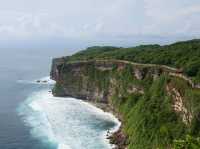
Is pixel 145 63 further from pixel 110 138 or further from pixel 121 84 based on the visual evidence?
pixel 110 138

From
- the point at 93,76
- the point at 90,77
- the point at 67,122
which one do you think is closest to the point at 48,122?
the point at 67,122

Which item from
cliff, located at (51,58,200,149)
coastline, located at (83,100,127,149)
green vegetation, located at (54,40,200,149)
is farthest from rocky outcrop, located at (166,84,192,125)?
coastline, located at (83,100,127,149)

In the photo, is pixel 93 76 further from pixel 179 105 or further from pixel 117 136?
pixel 179 105

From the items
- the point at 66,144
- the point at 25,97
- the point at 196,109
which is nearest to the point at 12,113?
the point at 25,97

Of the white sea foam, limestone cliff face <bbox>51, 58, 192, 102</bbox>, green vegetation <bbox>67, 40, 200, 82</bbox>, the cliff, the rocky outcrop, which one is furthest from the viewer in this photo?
limestone cliff face <bbox>51, 58, 192, 102</bbox>

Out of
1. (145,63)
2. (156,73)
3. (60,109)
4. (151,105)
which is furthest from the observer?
(60,109)

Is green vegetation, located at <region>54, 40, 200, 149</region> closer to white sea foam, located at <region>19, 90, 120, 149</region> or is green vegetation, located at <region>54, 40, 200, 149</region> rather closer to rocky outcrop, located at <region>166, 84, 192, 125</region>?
rocky outcrop, located at <region>166, 84, 192, 125</region>

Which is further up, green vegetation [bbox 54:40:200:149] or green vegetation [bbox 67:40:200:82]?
green vegetation [bbox 67:40:200:82]
